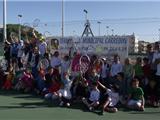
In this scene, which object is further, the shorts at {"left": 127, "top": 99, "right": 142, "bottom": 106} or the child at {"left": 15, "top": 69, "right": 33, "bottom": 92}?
the child at {"left": 15, "top": 69, "right": 33, "bottom": 92}

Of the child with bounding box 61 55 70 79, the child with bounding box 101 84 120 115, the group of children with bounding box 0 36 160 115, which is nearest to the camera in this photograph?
the child with bounding box 101 84 120 115

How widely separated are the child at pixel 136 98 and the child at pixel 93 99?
1.04 m

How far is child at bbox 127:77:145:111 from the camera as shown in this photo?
45.6ft

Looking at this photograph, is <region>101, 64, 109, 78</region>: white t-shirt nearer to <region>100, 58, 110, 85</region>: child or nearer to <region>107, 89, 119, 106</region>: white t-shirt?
<region>100, 58, 110, 85</region>: child

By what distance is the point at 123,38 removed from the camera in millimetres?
17109

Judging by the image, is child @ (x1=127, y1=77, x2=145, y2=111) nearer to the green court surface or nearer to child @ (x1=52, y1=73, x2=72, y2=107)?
the green court surface

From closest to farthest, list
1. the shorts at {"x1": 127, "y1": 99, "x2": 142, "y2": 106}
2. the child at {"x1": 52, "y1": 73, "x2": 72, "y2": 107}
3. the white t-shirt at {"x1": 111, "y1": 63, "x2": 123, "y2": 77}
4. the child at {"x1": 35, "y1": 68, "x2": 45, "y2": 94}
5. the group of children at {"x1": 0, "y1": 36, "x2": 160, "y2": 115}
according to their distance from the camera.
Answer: the shorts at {"x1": 127, "y1": 99, "x2": 142, "y2": 106} → the group of children at {"x1": 0, "y1": 36, "x2": 160, "y2": 115} → the child at {"x1": 52, "y1": 73, "x2": 72, "y2": 107} → the white t-shirt at {"x1": 111, "y1": 63, "x2": 123, "y2": 77} → the child at {"x1": 35, "y1": 68, "x2": 45, "y2": 94}

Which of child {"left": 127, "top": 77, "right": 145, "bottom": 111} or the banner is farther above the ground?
the banner

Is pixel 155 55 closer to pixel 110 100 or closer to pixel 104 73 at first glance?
pixel 104 73

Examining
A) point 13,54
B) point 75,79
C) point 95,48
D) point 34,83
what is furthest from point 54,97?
point 13,54

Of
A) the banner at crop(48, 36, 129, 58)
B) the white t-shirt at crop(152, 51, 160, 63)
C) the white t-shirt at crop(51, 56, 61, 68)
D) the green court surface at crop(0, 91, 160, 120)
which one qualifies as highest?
the banner at crop(48, 36, 129, 58)

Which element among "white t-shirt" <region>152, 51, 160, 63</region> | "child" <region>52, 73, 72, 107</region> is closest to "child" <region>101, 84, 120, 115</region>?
"child" <region>52, 73, 72, 107</region>

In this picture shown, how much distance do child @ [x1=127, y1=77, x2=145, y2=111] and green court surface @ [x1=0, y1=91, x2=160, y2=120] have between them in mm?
269

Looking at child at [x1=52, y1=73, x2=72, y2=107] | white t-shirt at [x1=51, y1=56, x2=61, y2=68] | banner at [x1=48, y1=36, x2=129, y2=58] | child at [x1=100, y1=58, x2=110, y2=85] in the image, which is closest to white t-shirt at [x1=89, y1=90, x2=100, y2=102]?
child at [x1=52, y1=73, x2=72, y2=107]
